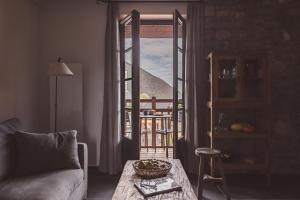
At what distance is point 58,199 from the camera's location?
2057 millimetres

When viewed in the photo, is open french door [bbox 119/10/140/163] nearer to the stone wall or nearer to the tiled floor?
the tiled floor

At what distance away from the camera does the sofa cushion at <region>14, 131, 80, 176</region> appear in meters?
2.50

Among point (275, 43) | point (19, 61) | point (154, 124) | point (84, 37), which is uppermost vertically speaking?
point (84, 37)

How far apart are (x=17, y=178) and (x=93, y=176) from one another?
5.23 feet

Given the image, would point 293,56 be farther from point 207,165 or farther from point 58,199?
point 58,199

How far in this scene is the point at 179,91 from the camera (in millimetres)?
4035

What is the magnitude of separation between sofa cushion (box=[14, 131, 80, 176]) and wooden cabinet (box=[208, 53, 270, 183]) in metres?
1.78

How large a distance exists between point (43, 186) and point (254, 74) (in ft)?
9.27

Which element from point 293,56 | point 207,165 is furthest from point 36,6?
point 293,56

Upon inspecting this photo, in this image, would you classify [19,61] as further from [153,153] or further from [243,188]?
[243,188]

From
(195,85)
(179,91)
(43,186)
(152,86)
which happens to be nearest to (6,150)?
(43,186)

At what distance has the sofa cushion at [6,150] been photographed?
239 centimetres

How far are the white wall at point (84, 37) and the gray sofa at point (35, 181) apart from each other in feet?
4.49

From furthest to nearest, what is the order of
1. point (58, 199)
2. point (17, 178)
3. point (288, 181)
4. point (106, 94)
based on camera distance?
point (106, 94) → point (288, 181) → point (17, 178) → point (58, 199)
